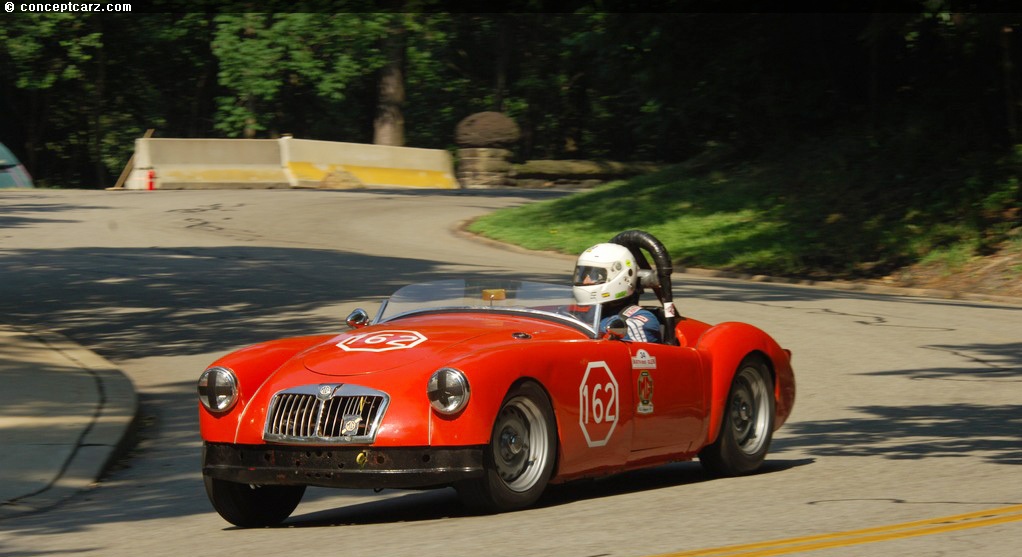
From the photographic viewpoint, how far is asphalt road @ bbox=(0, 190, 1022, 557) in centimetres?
643

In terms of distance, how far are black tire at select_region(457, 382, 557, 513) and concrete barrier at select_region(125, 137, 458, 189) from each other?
3085cm

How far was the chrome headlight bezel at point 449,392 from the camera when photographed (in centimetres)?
668

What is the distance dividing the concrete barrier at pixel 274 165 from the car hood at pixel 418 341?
29.9m

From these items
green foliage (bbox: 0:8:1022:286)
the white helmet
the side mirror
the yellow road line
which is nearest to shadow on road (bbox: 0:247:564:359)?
the side mirror

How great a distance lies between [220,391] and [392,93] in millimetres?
44765

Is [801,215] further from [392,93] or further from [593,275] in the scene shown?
[392,93]

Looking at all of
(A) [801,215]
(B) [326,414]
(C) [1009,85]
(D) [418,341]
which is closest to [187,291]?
(D) [418,341]

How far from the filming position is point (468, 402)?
6.69 m

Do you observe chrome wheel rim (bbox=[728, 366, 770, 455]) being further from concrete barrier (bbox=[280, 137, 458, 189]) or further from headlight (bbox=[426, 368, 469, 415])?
concrete barrier (bbox=[280, 137, 458, 189])

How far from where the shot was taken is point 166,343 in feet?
47.9

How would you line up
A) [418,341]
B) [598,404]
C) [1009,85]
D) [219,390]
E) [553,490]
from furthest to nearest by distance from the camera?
[1009,85] < [553,490] < [598,404] < [418,341] < [219,390]

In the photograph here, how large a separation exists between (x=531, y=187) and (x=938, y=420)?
3295 centimetres

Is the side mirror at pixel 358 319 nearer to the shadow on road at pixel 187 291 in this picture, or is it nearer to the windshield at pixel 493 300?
the windshield at pixel 493 300

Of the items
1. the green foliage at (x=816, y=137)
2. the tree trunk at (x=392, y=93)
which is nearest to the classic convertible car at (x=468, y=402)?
the green foliage at (x=816, y=137)
